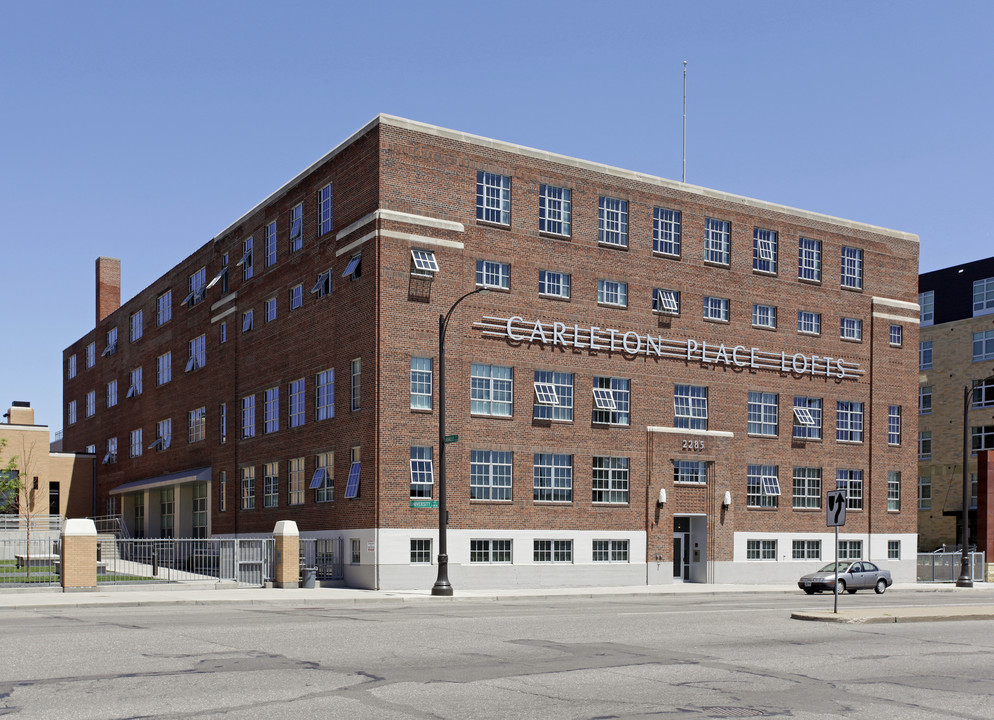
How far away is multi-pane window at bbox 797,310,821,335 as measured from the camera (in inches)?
2119

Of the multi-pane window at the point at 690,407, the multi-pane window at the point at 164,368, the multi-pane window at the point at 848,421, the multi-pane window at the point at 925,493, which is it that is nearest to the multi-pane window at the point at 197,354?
the multi-pane window at the point at 164,368

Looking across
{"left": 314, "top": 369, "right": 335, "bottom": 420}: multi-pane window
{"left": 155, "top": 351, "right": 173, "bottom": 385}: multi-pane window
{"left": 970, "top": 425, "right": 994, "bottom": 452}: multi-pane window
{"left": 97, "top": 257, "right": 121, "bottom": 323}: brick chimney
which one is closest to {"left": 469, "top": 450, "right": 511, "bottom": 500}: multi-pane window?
{"left": 314, "top": 369, "right": 335, "bottom": 420}: multi-pane window

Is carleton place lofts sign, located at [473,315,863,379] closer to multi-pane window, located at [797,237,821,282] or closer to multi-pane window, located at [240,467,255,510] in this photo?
multi-pane window, located at [797,237,821,282]

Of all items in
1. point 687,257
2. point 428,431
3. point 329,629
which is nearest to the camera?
point 329,629

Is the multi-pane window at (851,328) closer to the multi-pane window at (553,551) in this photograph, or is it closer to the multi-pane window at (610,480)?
the multi-pane window at (610,480)

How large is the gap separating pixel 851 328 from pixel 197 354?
3406cm

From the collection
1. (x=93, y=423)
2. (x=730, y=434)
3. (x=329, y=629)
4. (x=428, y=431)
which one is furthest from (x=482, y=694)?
(x=93, y=423)

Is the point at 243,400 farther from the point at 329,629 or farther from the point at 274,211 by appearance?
the point at 329,629

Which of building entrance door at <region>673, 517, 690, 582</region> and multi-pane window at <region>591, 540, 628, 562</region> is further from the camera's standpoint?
building entrance door at <region>673, 517, 690, 582</region>

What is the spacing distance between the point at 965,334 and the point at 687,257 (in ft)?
123

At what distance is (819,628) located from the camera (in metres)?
21.9

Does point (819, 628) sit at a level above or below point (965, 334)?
below

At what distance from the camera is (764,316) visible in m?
52.8

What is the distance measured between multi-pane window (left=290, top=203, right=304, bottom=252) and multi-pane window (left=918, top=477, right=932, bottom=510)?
51.4 metres
